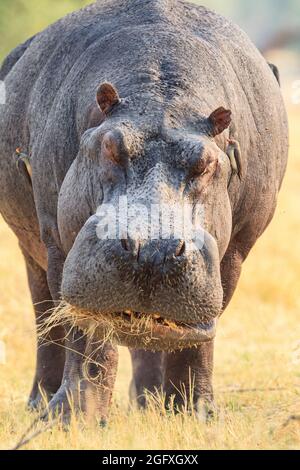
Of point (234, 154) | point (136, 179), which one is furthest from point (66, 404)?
point (234, 154)

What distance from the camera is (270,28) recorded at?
128 ft

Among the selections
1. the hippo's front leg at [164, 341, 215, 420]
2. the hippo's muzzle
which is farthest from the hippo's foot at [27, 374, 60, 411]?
the hippo's muzzle

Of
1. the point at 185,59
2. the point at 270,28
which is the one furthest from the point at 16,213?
the point at 270,28

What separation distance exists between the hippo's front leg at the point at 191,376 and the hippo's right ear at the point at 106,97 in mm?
1843

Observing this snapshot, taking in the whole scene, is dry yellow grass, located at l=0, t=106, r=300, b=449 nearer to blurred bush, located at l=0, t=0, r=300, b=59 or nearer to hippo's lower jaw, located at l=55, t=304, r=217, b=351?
hippo's lower jaw, located at l=55, t=304, r=217, b=351

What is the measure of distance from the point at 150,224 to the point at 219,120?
0.92 metres

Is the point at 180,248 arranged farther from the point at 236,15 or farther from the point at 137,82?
the point at 236,15

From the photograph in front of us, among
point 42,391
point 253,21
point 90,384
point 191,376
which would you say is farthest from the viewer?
point 253,21

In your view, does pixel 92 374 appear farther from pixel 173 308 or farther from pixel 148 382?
pixel 148 382

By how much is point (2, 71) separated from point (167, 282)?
3.85 metres

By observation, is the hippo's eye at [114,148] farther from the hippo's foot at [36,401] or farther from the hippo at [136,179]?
the hippo's foot at [36,401]

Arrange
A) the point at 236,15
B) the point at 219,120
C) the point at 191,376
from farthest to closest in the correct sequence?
the point at 236,15
the point at 191,376
the point at 219,120

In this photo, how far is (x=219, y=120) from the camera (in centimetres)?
648

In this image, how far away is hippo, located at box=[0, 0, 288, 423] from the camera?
19.5ft
